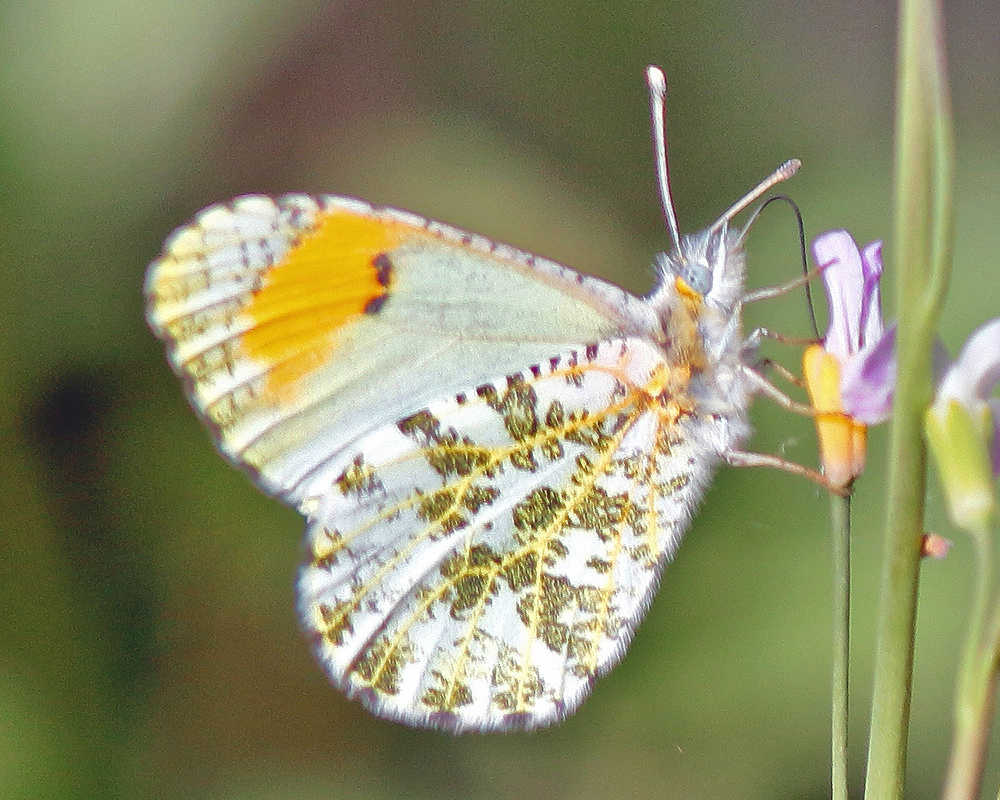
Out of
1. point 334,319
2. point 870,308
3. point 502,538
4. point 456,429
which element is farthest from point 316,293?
point 870,308

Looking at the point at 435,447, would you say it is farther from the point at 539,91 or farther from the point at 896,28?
the point at 896,28

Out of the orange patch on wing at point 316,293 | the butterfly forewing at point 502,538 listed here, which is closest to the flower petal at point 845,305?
the butterfly forewing at point 502,538

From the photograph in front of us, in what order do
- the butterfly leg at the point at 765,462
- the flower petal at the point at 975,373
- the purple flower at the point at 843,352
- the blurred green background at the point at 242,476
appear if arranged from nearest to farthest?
1. the flower petal at the point at 975,373
2. the purple flower at the point at 843,352
3. the butterfly leg at the point at 765,462
4. the blurred green background at the point at 242,476

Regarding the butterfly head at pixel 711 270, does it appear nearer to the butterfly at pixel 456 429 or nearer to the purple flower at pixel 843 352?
the butterfly at pixel 456 429

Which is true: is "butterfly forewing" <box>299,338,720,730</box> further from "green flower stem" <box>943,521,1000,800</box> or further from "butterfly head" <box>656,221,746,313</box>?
"green flower stem" <box>943,521,1000,800</box>

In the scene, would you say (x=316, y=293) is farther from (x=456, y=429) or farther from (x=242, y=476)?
(x=242, y=476)

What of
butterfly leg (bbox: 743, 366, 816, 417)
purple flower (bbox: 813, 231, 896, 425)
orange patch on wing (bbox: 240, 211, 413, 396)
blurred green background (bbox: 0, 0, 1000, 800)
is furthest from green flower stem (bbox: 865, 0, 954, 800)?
blurred green background (bbox: 0, 0, 1000, 800)
